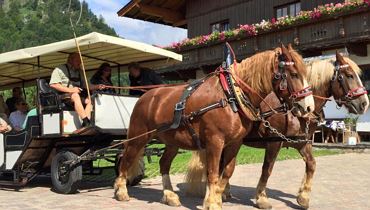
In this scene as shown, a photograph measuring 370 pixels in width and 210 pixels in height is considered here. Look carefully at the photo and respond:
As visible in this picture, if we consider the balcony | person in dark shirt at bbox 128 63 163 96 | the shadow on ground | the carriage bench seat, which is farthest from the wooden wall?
the carriage bench seat

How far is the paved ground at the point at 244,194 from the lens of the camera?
7.39 m

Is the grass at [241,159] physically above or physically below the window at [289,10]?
below

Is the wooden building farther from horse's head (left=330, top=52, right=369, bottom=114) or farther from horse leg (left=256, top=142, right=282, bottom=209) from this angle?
horse leg (left=256, top=142, right=282, bottom=209)

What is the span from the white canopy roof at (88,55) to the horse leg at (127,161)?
1.64 metres

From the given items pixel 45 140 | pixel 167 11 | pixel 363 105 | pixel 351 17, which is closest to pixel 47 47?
pixel 45 140

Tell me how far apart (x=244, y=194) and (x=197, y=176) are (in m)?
1.01

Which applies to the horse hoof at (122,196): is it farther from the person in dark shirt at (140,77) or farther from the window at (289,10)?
the window at (289,10)

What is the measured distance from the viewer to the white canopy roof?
8172mm

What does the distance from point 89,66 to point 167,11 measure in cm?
1547

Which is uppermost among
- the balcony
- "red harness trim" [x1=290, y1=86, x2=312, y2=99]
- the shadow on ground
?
the balcony

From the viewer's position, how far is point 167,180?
7707 millimetres

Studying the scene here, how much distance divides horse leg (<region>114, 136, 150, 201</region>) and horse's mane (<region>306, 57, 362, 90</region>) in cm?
262

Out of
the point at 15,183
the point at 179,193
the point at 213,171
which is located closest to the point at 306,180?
the point at 213,171

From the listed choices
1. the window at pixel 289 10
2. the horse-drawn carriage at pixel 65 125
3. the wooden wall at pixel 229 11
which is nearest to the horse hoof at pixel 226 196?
the horse-drawn carriage at pixel 65 125
